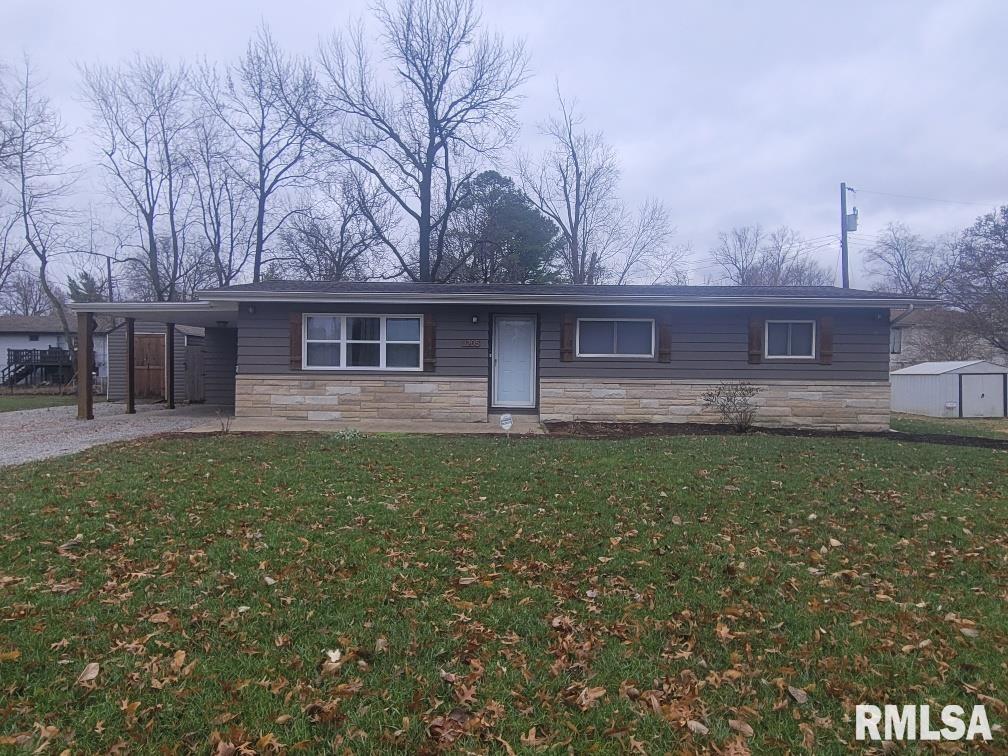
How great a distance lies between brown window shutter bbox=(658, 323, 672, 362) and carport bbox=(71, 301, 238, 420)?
28.5 ft

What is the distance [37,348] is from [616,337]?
124ft

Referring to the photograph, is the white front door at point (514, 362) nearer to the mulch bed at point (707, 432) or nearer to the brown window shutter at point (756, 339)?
the mulch bed at point (707, 432)

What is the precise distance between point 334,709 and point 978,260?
27031 millimetres

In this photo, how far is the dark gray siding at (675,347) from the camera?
39.3 feet

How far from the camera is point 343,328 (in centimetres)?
1208

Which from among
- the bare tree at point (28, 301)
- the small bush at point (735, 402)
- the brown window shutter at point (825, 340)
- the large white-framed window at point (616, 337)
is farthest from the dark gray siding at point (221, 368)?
the bare tree at point (28, 301)

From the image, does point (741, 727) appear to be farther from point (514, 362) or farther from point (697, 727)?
point (514, 362)

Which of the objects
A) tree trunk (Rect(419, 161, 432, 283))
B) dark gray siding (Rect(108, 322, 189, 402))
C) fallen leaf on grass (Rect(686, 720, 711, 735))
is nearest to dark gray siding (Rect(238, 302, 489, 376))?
dark gray siding (Rect(108, 322, 189, 402))

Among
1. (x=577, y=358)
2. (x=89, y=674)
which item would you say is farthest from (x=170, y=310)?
(x=89, y=674)

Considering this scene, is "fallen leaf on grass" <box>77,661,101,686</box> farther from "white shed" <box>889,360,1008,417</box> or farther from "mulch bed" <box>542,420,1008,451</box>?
"white shed" <box>889,360,1008,417</box>

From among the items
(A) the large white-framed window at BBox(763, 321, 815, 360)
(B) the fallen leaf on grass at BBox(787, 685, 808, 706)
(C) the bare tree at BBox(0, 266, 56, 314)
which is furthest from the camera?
(C) the bare tree at BBox(0, 266, 56, 314)

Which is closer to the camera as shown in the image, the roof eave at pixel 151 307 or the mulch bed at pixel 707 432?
the mulch bed at pixel 707 432

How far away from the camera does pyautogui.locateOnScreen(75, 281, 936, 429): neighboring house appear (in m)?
11.9

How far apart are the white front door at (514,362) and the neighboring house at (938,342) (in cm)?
1933
